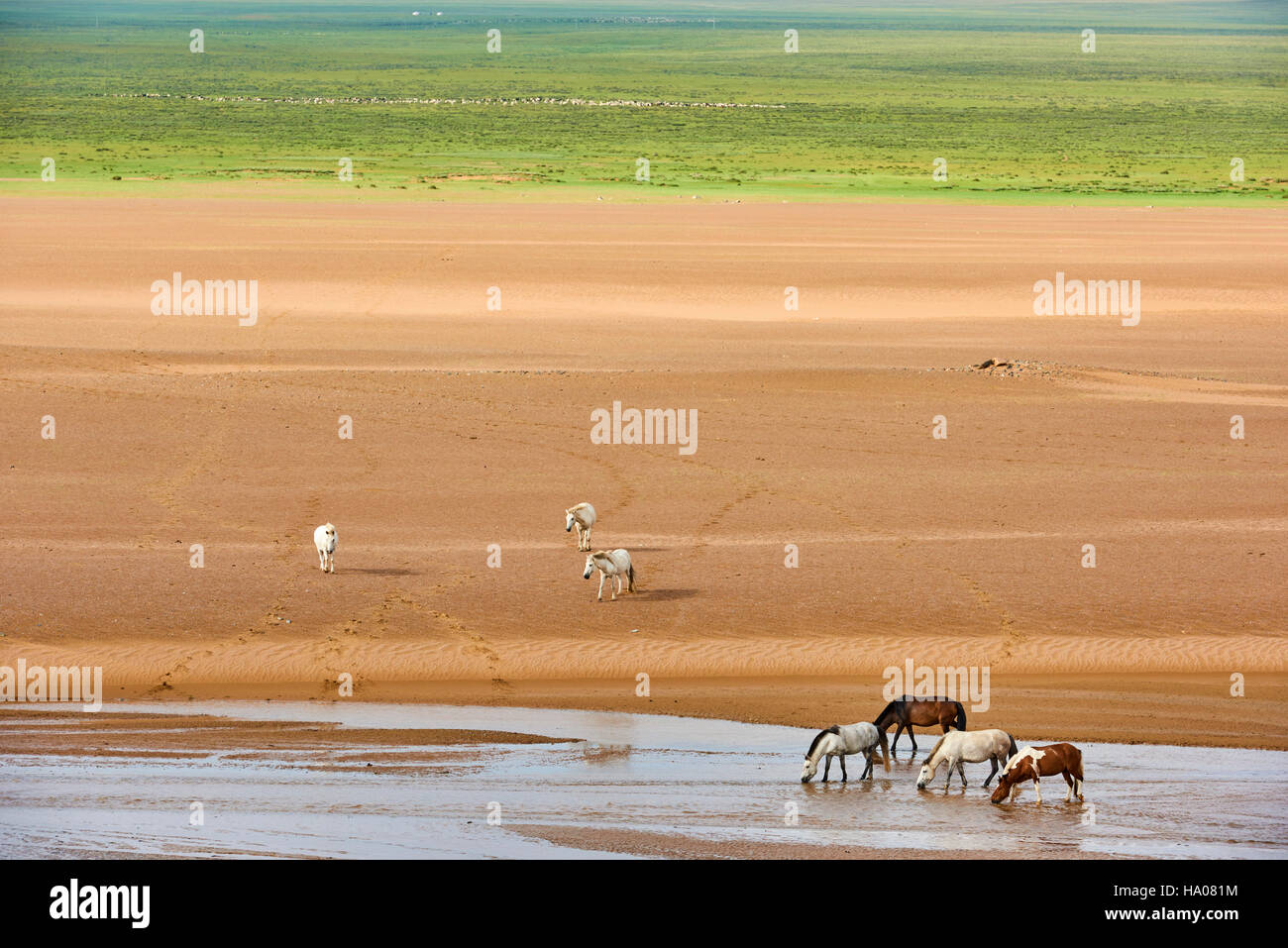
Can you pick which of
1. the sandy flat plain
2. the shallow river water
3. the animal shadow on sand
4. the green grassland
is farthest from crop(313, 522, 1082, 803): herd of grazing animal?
the green grassland

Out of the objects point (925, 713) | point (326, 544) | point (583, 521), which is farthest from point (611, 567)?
point (925, 713)

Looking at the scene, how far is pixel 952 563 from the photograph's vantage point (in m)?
18.1

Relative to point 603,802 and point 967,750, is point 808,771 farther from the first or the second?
point 603,802

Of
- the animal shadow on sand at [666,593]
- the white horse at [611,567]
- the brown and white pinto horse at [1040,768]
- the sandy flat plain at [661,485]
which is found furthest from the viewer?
the animal shadow on sand at [666,593]

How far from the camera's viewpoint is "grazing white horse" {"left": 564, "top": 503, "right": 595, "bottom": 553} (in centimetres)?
1780

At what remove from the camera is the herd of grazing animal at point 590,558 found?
646 inches

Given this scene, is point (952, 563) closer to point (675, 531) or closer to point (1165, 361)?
point (675, 531)

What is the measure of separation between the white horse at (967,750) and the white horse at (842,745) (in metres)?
0.41

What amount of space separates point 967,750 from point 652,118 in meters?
98.8

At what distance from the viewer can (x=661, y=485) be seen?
71.5 feet

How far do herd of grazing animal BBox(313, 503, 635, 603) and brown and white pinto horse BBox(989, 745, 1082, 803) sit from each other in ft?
19.7

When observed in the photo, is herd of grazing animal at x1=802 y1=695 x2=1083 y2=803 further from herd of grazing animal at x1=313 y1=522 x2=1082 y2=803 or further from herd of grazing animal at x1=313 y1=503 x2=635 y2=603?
herd of grazing animal at x1=313 y1=503 x2=635 y2=603

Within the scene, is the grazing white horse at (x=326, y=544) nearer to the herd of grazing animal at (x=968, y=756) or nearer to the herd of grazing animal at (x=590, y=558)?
the herd of grazing animal at (x=590, y=558)

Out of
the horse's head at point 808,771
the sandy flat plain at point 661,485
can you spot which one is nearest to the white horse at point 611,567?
the sandy flat plain at point 661,485
